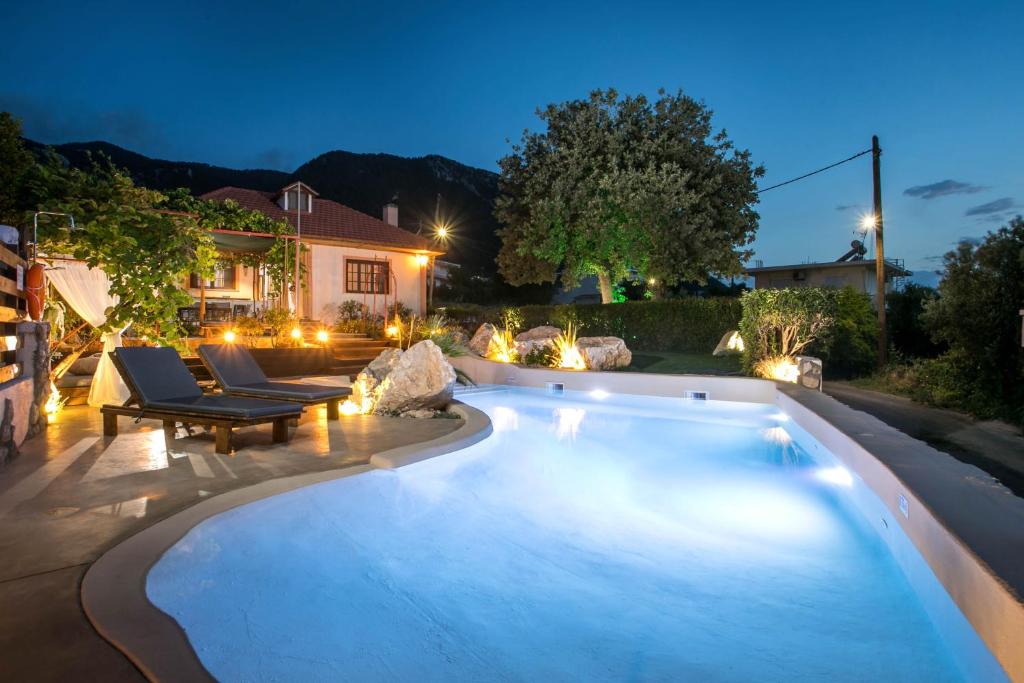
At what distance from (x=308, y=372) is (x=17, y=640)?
9757 millimetres

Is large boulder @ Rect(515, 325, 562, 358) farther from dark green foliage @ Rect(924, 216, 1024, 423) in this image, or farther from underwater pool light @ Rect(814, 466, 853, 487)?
underwater pool light @ Rect(814, 466, 853, 487)

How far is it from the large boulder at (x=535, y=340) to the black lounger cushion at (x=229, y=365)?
796 cm

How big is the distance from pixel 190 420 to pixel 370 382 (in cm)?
276

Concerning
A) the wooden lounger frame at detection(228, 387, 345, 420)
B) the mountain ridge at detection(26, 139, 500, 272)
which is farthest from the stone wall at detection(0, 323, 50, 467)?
the mountain ridge at detection(26, 139, 500, 272)

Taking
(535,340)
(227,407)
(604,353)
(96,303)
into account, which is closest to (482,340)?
(535,340)

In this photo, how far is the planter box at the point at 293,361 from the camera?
11.0m

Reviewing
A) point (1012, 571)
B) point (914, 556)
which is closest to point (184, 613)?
point (1012, 571)

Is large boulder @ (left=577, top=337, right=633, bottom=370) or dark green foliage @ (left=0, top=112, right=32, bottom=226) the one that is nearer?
dark green foliage @ (left=0, top=112, right=32, bottom=226)

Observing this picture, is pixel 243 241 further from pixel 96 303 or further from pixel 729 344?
pixel 729 344

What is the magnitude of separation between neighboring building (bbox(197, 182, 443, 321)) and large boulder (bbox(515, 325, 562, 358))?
5530mm

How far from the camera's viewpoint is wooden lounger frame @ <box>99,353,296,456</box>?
525 cm

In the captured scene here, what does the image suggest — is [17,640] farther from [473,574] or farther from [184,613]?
[473,574]

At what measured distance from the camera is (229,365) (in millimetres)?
7086

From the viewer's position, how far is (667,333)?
17172 millimetres
